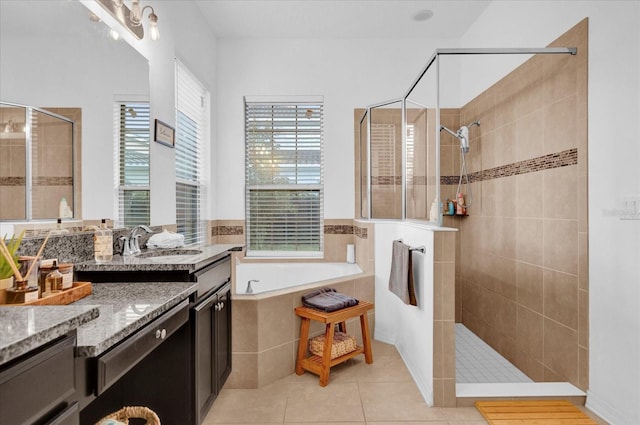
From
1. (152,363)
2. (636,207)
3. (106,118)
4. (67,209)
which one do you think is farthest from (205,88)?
(636,207)

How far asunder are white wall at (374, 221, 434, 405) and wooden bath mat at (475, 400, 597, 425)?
0.34 metres

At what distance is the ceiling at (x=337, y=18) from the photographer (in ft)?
10.6

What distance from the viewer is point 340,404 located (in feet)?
7.25

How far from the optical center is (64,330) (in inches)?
29.2

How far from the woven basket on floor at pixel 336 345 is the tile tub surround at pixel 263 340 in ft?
0.42

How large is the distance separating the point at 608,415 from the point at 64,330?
254cm

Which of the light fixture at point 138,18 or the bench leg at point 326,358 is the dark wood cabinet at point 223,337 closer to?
the bench leg at point 326,358

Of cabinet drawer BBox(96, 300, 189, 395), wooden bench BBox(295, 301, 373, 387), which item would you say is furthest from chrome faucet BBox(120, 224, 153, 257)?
wooden bench BBox(295, 301, 373, 387)

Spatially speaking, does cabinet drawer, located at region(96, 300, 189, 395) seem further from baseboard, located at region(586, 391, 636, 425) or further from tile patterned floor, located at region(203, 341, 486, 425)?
baseboard, located at region(586, 391, 636, 425)

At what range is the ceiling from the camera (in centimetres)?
322

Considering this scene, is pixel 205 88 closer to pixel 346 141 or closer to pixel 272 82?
pixel 272 82

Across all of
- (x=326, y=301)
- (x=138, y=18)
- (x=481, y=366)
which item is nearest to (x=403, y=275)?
(x=326, y=301)

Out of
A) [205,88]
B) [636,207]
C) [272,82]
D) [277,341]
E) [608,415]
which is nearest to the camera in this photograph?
[636,207]

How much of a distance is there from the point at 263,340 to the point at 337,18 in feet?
9.54
